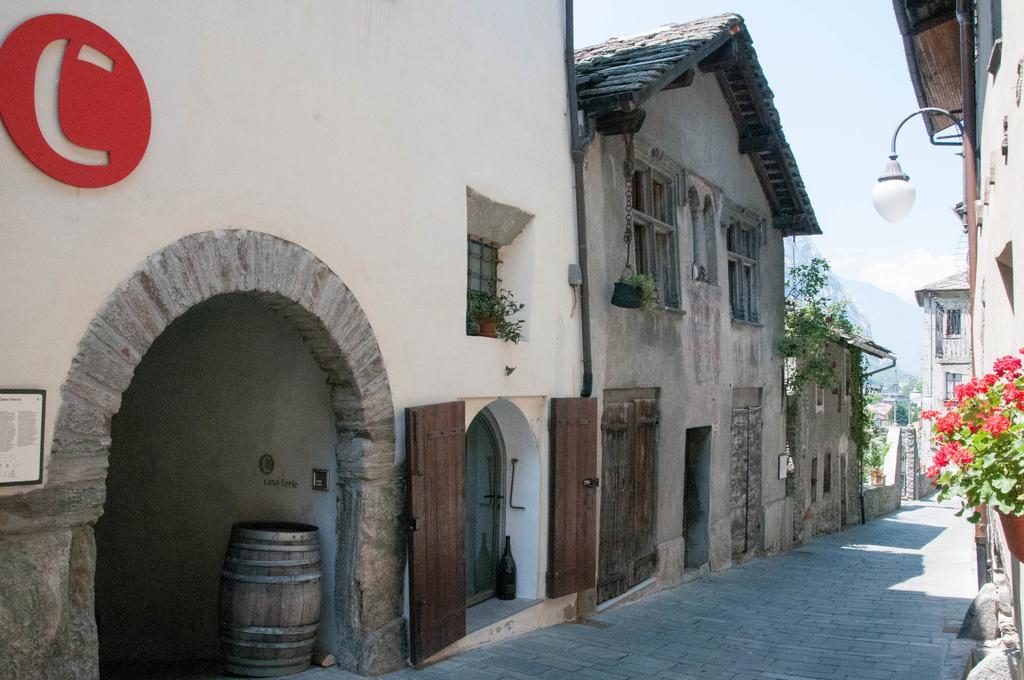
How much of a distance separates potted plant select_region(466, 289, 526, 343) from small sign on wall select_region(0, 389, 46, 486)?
A: 3.92 metres

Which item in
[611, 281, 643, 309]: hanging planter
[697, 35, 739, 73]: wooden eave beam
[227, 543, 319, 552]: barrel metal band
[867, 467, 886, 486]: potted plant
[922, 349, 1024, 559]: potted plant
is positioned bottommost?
[867, 467, 886, 486]: potted plant

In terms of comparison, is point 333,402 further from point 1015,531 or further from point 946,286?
point 946,286

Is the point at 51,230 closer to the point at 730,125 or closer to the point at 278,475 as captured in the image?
the point at 278,475

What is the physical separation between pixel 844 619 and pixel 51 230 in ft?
28.0

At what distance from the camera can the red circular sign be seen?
12.9ft

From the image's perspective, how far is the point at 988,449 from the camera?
3.53m

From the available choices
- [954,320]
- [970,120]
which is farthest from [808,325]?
[954,320]

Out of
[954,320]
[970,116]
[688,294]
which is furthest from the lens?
[954,320]

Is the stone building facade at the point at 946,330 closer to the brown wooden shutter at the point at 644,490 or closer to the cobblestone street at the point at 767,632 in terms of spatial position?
the cobblestone street at the point at 767,632

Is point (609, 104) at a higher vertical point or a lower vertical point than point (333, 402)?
higher

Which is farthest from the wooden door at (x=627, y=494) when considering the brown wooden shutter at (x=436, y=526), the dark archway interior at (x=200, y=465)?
the dark archway interior at (x=200, y=465)

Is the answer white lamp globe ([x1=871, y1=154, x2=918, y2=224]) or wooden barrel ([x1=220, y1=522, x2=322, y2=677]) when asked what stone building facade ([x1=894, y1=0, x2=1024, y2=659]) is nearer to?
white lamp globe ([x1=871, y1=154, x2=918, y2=224])

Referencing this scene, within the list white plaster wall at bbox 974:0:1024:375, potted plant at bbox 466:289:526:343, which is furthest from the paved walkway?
white plaster wall at bbox 974:0:1024:375

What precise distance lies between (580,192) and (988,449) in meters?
5.71
